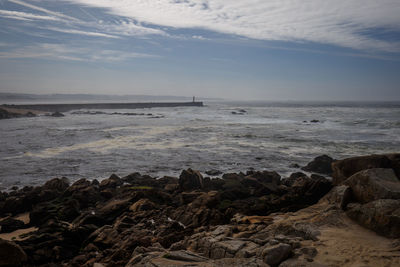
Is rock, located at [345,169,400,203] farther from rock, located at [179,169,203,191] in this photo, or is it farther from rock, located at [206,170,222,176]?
Result: rock, located at [206,170,222,176]

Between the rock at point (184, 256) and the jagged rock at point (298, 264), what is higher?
the jagged rock at point (298, 264)

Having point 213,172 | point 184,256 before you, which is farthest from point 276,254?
point 213,172

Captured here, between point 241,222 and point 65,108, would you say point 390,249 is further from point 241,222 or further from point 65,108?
point 65,108

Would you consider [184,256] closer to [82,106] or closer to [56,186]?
[56,186]

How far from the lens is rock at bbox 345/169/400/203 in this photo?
6679mm

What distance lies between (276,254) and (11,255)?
5.67m

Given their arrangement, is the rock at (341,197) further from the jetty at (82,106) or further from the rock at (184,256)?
the jetty at (82,106)

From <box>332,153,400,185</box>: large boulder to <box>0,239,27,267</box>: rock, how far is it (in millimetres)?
9076

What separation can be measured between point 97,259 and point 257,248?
367 cm

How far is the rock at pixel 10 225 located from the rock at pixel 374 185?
9785 mm

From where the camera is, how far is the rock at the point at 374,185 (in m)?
6.68

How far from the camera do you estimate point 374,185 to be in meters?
6.95

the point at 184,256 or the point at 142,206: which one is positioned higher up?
the point at 184,256

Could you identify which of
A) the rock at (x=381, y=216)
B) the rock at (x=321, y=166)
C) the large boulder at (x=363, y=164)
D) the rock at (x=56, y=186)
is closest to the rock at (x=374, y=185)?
the rock at (x=381, y=216)
